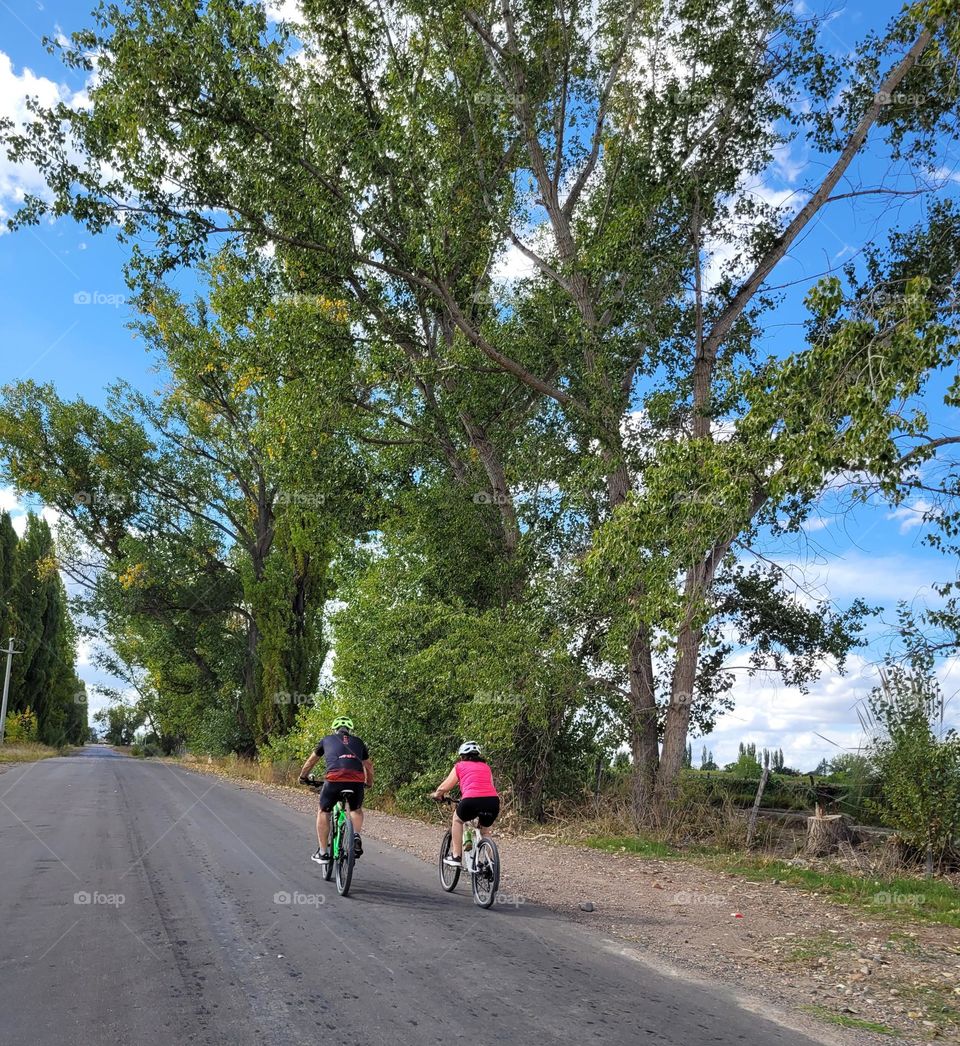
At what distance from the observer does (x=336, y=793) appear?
379 inches

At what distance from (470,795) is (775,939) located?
337 centimetres

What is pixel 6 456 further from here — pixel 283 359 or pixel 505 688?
pixel 505 688

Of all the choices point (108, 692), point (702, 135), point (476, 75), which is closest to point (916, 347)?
point (702, 135)

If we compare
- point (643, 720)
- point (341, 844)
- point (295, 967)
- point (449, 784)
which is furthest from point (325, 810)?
point (643, 720)

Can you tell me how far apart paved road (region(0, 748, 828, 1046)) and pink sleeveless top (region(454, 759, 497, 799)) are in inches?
44.3

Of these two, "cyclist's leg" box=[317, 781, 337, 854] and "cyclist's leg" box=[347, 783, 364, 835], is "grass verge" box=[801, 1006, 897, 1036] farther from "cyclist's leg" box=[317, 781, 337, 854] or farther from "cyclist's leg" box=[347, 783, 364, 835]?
"cyclist's leg" box=[317, 781, 337, 854]

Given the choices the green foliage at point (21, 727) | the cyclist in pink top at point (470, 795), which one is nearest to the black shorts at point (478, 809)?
the cyclist in pink top at point (470, 795)

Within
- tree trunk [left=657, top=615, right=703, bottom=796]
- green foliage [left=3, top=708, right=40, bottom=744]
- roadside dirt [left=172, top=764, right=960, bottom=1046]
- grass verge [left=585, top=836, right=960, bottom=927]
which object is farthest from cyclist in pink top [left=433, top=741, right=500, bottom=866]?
green foliage [left=3, top=708, right=40, bottom=744]

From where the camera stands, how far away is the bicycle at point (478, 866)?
352 inches

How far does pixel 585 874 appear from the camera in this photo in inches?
483

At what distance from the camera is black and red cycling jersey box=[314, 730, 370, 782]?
9758mm

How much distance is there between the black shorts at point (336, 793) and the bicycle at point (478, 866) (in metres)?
0.99

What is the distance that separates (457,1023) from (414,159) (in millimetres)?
14903

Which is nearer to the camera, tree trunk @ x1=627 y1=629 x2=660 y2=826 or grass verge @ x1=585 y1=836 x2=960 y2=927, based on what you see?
grass verge @ x1=585 y1=836 x2=960 y2=927
